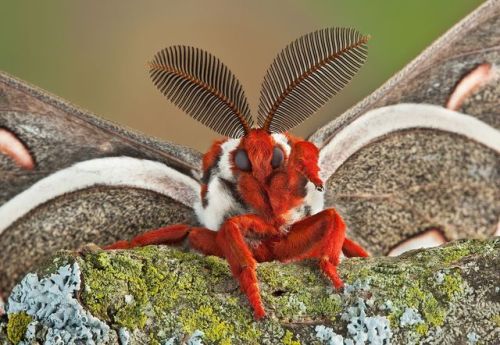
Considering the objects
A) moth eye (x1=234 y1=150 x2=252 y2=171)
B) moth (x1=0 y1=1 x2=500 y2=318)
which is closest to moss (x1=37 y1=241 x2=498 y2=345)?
moth eye (x1=234 y1=150 x2=252 y2=171)

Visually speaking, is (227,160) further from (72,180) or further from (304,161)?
(72,180)

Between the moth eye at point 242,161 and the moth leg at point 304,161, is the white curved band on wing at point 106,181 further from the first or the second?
the moth leg at point 304,161

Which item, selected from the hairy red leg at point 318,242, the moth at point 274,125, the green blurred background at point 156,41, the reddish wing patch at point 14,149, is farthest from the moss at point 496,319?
the green blurred background at point 156,41

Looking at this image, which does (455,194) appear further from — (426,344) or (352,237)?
(426,344)

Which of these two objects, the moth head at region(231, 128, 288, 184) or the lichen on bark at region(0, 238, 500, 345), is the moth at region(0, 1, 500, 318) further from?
the lichen on bark at region(0, 238, 500, 345)

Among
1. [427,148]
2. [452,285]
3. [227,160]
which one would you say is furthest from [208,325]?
[427,148]
